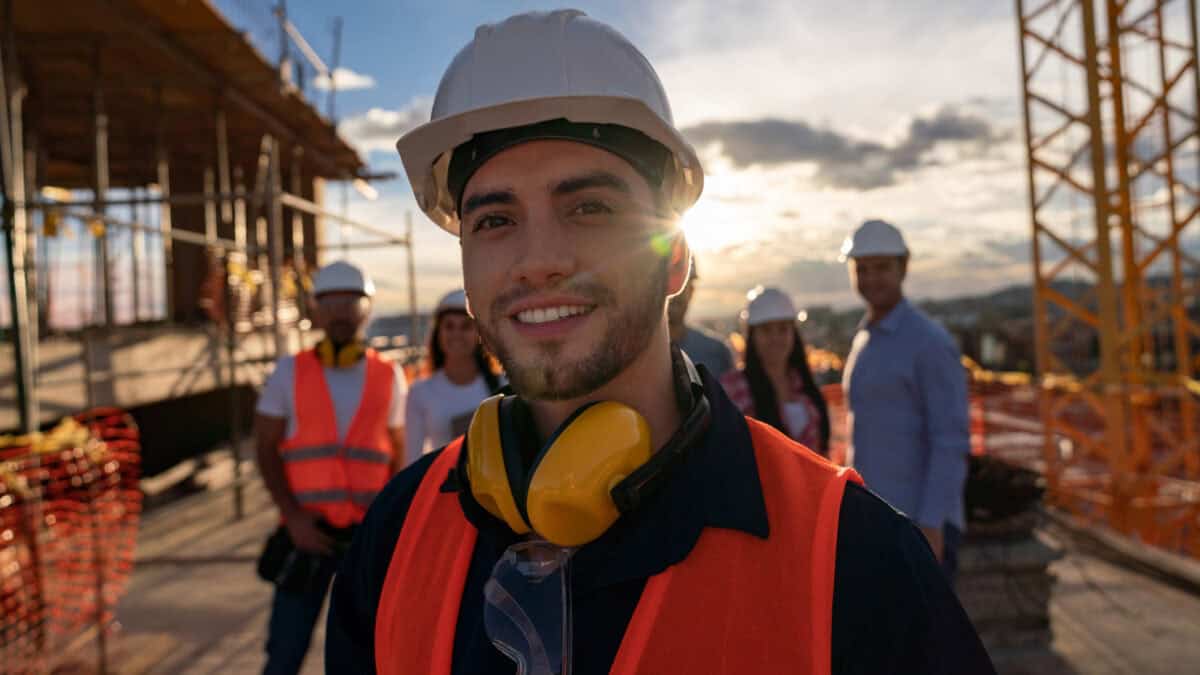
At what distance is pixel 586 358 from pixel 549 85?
0.50m

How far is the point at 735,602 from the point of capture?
3.74 feet

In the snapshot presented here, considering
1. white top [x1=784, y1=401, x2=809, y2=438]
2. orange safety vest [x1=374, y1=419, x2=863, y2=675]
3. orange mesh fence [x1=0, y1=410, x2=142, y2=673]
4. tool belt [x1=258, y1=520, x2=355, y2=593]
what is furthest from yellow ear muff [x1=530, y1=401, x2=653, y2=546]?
orange mesh fence [x1=0, y1=410, x2=142, y2=673]

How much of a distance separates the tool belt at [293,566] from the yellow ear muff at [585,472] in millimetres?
2559

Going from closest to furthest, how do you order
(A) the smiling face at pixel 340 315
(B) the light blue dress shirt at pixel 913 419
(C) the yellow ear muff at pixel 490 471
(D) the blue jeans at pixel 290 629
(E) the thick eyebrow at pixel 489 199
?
(C) the yellow ear muff at pixel 490 471
(E) the thick eyebrow at pixel 489 199
(D) the blue jeans at pixel 290 629
(B) the light blue dress shirt at pixel 913 419
(A) the smiling face at pixel 340 315

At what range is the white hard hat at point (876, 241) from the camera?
3910 mm

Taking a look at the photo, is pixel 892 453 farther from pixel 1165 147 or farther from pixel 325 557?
pixel 1165 147

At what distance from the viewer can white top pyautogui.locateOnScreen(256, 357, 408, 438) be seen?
A: 3875 mm

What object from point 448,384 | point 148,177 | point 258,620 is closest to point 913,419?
point 448,384

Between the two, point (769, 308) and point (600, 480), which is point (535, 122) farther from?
point (769, 308)

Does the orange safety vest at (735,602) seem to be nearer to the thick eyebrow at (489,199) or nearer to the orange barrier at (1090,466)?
the thick eyebrow at (489,199)

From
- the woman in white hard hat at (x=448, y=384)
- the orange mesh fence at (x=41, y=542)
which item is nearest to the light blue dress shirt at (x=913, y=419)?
the woman in white hard hat at (x=448, y=384)

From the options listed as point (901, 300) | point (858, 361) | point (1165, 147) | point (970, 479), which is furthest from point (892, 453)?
point (1165, 147)

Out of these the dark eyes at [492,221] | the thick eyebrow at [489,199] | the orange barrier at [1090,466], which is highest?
the thick eyebrow at [489,199]

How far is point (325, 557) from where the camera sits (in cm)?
362
